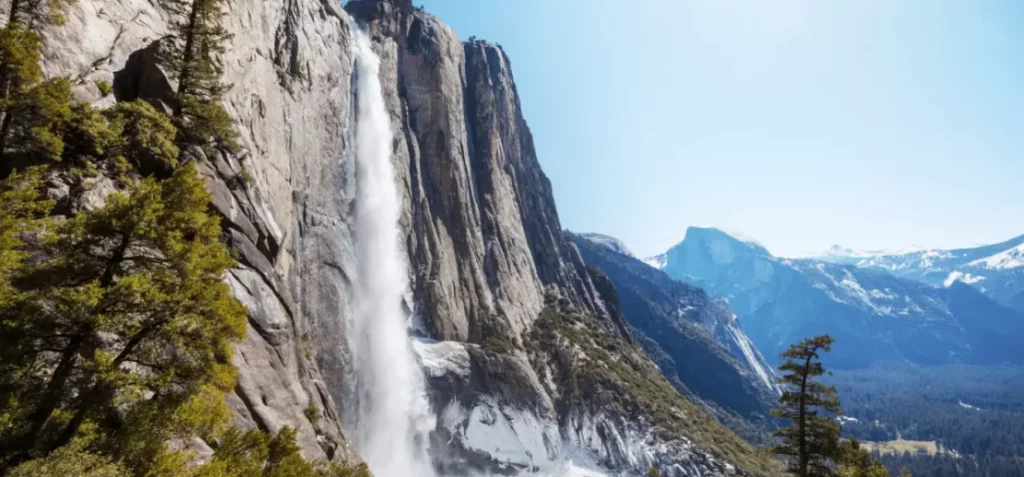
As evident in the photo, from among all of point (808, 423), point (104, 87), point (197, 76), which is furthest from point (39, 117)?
point (808, 423)

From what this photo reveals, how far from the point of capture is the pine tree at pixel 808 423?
23.8 meters

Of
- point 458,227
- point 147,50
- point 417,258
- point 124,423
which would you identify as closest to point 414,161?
point 458,227

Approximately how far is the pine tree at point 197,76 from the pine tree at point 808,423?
92.0ft

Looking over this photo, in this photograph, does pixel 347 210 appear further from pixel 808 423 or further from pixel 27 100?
pixel 808 423

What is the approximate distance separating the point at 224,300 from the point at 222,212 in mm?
10471

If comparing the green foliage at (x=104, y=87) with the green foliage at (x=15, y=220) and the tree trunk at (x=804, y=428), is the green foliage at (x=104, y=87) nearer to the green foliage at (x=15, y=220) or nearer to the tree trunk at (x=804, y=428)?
the green foliage at (x=15, y=220)

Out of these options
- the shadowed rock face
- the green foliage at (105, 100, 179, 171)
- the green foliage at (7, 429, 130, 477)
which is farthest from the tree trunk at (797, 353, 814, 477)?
the green foliage at (105, 100, 179, 171)

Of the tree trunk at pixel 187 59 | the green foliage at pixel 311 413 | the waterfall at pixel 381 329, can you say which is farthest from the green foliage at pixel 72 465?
the waterfall at pixel 381 329

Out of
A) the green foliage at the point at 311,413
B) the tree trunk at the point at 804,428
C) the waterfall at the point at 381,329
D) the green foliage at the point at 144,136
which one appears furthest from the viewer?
the waterfall at the point at 381,329

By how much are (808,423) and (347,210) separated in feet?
137

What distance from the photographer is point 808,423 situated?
952 inches

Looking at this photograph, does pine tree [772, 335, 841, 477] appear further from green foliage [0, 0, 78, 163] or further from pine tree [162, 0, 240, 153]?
green foliage [0, 0, 78, 163]

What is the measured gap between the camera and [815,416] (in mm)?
24422

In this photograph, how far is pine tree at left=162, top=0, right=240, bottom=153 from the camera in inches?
817
